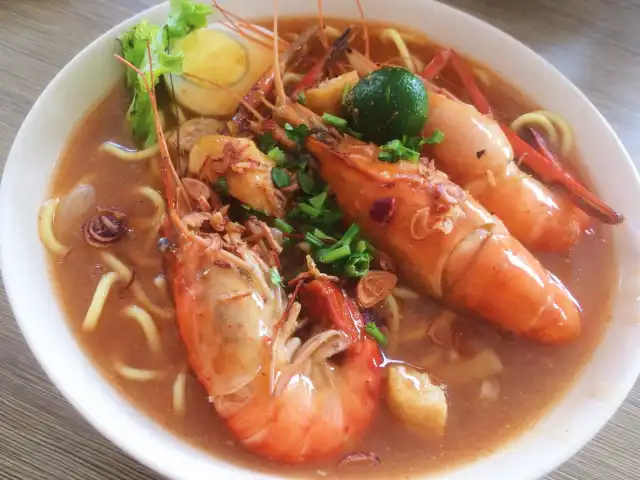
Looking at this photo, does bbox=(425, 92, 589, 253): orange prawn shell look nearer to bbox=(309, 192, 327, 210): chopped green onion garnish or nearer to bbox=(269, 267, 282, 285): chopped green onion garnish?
bbox=(309, 192, 327, 210): chopped green onion garnish

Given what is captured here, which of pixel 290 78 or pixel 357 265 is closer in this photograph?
pixel 357 265

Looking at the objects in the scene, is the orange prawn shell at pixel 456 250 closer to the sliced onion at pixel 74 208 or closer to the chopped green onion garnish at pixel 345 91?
the chopped green onion garnish at pixel 345 91

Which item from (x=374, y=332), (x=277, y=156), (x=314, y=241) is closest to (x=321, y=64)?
(x=277, y=156)

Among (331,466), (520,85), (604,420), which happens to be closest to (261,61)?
(520,85)

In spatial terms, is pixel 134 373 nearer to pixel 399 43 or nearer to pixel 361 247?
pixel 361 247

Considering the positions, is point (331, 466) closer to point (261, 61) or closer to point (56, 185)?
point (56, 185)

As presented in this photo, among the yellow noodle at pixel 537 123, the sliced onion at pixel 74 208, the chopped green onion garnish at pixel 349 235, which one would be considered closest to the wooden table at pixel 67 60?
the sliced onion at pixel 74 208
